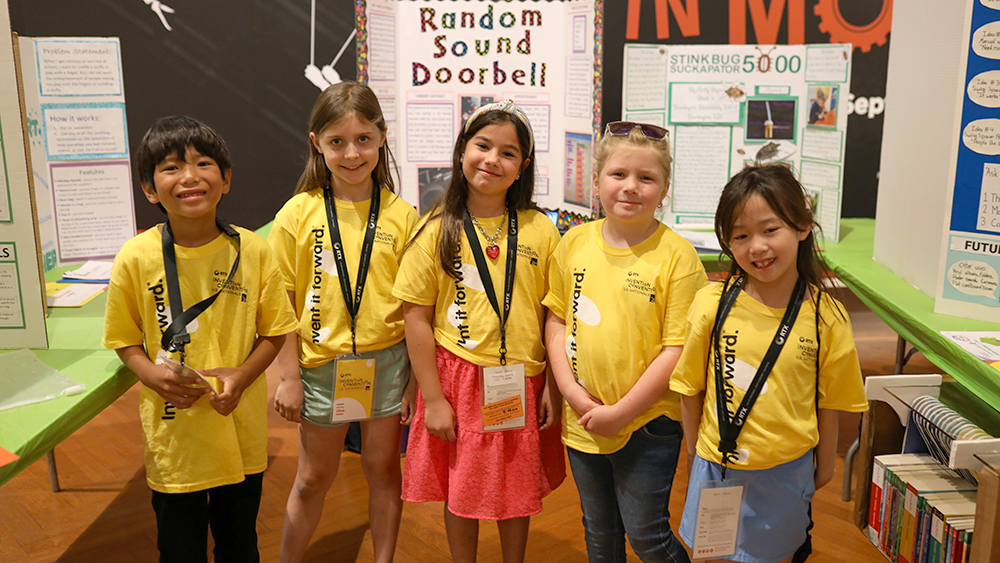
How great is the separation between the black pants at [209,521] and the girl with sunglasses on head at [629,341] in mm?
891

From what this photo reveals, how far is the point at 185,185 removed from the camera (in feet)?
6.02

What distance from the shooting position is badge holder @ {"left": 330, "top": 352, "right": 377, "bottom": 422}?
2.08 m

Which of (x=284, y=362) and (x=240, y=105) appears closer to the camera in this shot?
(x=284, y=362)

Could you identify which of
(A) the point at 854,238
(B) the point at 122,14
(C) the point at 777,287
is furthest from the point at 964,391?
(B) the point at 122,14

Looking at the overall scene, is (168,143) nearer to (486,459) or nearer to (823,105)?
(486,459)

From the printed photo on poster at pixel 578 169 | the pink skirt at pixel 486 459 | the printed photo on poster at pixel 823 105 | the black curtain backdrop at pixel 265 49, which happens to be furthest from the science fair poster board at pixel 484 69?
the pink skirt at pixel 486 459

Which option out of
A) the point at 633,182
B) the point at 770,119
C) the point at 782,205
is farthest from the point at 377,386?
the point at 770,119

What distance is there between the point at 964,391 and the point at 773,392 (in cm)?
100

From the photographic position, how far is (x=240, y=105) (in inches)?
197

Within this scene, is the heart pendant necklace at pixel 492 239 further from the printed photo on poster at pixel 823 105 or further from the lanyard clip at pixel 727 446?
the printed photo on poster at pixel 823 105

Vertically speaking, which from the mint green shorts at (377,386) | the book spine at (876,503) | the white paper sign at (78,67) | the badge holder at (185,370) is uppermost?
the white paper sign at (78,67)

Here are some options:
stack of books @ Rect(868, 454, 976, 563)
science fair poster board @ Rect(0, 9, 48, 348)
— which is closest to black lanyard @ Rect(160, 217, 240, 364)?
science fair poster board @ Rect(0, 9, 48, 348)

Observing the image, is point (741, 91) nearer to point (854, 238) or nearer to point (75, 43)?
point (854, 238)

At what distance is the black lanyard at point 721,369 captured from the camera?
1.67 m
